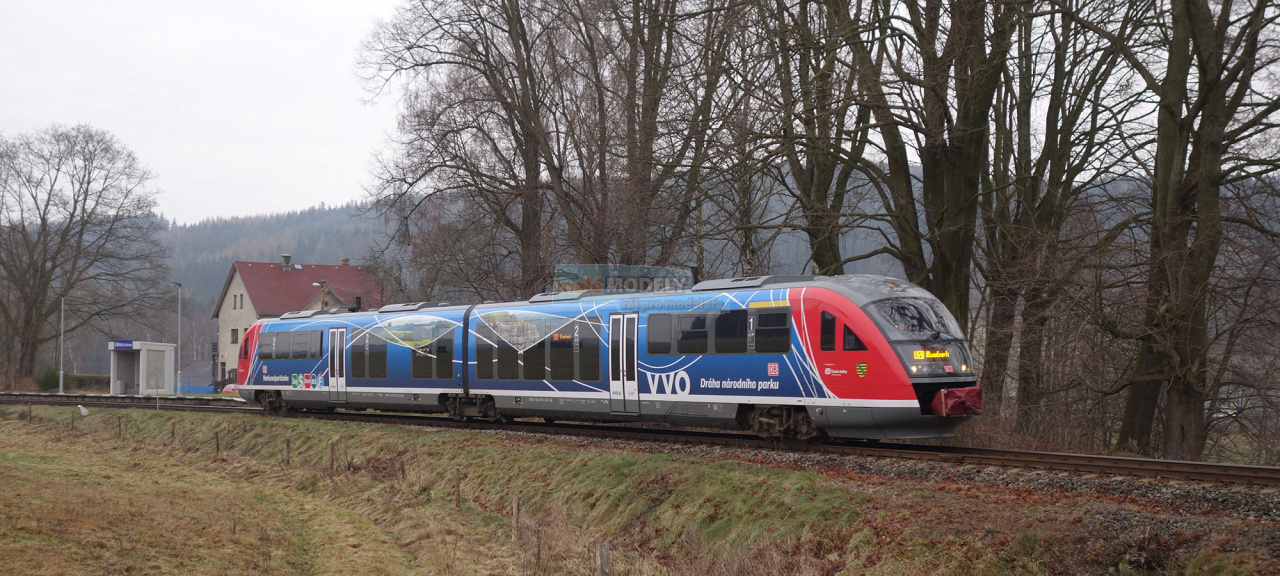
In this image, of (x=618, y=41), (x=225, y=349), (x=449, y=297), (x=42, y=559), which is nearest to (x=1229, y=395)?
(x=618, y=41)

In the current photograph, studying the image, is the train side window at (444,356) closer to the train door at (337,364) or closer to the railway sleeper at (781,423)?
the train door at (337,364)

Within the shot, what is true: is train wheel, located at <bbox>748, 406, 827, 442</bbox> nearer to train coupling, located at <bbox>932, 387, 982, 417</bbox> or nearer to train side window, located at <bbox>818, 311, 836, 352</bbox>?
train side window, located at <bbox>818, 311, 836, 352</bbox>

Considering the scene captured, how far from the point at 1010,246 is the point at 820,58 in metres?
5.81

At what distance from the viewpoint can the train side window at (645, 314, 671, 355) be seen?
1805 centimetres

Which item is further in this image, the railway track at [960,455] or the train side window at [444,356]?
the train side window at [444,356]

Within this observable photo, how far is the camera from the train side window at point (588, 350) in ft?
63.4

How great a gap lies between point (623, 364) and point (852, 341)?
16.3 ft

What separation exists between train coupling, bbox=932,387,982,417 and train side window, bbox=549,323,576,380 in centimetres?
765

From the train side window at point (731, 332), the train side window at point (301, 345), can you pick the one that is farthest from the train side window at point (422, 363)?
the train side window at point (731, 332)

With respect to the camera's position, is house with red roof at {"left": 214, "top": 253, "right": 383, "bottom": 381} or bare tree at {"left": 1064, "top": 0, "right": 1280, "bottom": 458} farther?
house with red roof at {"left": 214, "top": 253, "right": 383, "bottom": 381}

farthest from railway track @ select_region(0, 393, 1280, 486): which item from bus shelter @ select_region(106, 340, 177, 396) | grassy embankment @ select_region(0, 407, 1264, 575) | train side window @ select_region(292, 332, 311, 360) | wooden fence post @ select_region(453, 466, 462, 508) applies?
bus shelter @ select_region(106, 340, 177, 396)

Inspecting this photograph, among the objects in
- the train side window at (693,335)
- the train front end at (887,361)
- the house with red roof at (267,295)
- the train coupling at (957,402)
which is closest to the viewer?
the train coupling at (957,402)

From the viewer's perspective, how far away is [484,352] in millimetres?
21984

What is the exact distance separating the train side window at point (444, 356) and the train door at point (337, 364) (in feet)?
12.2
